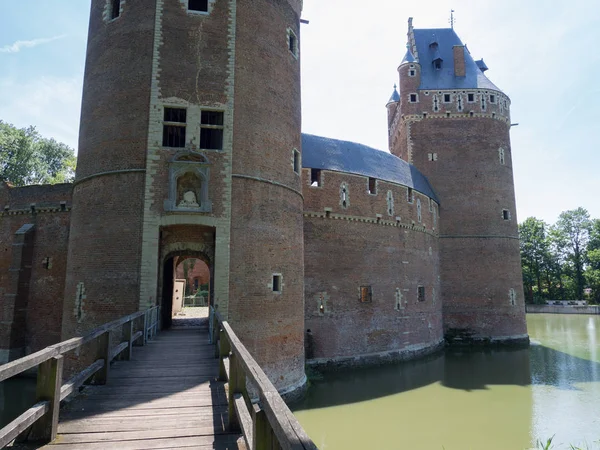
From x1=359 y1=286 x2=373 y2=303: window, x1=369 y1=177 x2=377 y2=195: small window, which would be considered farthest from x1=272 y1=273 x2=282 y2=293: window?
x1=369 y1=177 x2=377 y2=195: small window

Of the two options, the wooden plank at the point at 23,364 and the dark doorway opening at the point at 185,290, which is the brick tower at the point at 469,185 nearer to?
the dark doorway opening at the point at 185,290

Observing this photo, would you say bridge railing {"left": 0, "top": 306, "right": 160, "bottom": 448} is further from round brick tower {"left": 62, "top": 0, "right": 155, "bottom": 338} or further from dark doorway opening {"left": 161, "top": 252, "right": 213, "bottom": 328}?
dark doorway opening {"left": 161, "top": 252, "right": 213, "bottom": 328}

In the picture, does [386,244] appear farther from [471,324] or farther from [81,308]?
[81,308]

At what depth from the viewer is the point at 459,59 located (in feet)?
94.2

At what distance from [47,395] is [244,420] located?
6.43ft

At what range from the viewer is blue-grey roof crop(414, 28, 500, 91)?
2789 cm

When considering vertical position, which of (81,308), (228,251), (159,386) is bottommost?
(159,386)

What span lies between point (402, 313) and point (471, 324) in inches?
277

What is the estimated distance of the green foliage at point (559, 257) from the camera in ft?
177

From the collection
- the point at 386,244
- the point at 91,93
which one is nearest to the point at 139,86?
the point at 91,93

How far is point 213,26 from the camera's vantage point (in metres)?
13.3

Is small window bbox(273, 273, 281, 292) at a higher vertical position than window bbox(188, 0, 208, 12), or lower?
lower

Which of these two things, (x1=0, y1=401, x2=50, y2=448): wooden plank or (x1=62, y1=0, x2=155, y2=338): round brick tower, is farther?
(x1=62, y1=0, x2=155, y2=338): round brick tower

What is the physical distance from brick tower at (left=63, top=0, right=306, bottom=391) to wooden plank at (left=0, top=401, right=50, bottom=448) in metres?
7.69
